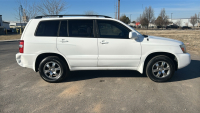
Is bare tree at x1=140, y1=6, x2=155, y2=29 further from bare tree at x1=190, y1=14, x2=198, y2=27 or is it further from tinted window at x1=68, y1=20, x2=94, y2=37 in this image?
tinted window at x1=68, y1=20, x2=94, y2=37

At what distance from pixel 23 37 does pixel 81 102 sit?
2492 millimetres

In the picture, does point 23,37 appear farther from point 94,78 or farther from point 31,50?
point 94,78

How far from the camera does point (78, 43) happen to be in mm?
4195

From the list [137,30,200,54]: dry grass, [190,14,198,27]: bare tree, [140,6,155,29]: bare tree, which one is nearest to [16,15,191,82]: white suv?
[137,30,200,54]: dry grass

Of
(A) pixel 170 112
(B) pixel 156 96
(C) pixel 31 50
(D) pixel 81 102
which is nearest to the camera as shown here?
(A) pixel 170 112

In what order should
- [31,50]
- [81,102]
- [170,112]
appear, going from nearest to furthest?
[170,112]
[81,102]
[31,50]

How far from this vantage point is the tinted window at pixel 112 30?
4301 millimetres

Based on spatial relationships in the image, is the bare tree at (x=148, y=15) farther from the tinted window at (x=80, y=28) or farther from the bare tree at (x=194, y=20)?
the tinted window at (x=80, y=28)

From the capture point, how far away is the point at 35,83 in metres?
4.42

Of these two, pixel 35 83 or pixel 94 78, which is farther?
pixel 94 78

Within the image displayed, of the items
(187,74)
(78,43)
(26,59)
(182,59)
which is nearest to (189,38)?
(187,74)

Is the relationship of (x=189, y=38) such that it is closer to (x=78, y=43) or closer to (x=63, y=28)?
(x=78, y=43)

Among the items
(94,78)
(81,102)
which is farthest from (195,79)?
(81,102)

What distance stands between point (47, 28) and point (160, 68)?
11.2 feet
